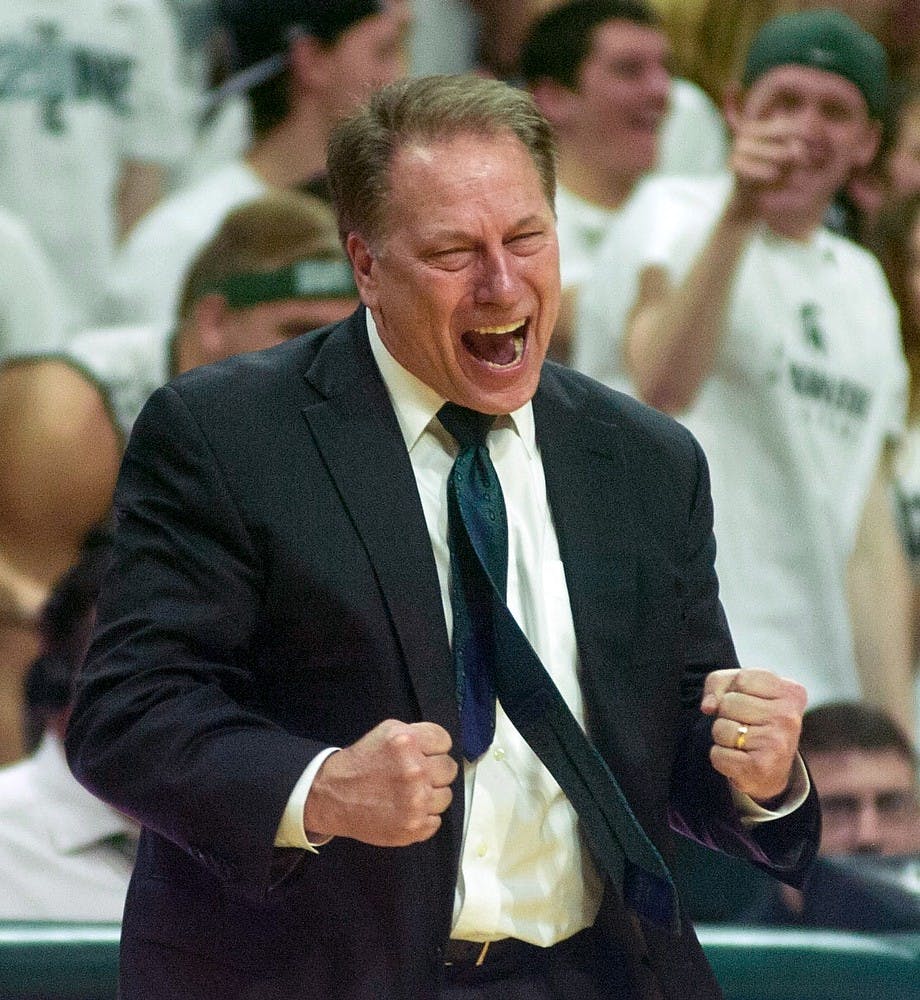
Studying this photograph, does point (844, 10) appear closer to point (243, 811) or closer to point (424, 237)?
point (424, 237)

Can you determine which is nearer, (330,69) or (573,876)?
(573,876)

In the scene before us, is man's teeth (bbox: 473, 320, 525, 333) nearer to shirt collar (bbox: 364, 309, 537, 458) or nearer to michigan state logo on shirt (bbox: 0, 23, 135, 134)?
shirt collar (bbox: 364, 309, 537, 458)

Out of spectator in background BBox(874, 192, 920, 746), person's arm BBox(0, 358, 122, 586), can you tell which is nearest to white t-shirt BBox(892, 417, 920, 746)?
spectator in background BBox(874, 192, 920, 746)

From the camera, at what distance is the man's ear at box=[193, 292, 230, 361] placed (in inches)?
144

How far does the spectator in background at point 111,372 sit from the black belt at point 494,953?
7.14 feet

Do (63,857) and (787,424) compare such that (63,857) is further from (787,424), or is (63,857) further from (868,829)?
(787,424)

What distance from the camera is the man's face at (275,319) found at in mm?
3621

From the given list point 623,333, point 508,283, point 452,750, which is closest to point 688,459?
point 508,283

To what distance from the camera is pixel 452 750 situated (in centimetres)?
151

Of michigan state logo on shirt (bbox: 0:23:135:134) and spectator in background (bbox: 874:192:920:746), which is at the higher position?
michigan state logo on shirt (bbox: 0:23:135:134)

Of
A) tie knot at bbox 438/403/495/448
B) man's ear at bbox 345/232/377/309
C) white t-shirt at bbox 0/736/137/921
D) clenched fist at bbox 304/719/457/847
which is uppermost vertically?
man's ear at bbox 345/232/377/309

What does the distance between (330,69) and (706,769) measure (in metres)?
2.72

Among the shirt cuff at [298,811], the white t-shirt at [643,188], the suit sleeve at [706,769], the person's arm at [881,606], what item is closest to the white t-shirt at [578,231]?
the white t-shirt at [643,188]

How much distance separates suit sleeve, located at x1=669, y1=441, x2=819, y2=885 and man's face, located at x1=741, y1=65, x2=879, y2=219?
2.08 m
